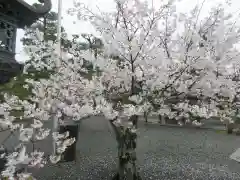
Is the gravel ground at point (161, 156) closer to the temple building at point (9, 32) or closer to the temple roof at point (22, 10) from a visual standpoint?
the temple building at point (9, 32)

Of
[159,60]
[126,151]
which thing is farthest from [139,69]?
[126,151]

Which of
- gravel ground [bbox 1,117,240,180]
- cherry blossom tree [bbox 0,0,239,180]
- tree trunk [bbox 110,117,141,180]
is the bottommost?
gravel ground [bbox 1,117,240,180]

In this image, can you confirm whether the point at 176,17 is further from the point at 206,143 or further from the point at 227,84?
the point at 206,143

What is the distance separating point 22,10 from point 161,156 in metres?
6.84

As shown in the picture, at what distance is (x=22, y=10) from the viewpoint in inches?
148

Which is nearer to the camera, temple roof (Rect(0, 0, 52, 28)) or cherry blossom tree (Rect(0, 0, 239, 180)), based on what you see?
temple roof (Rect(0, 0, 52, 28))

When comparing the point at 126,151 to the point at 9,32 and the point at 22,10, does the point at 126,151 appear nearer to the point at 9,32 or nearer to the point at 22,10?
the point at 9,32

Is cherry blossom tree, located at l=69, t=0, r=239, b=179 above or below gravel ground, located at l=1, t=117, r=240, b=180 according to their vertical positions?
above

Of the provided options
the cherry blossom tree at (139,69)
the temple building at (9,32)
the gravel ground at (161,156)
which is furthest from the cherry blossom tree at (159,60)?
the gravel ground at (161,156)

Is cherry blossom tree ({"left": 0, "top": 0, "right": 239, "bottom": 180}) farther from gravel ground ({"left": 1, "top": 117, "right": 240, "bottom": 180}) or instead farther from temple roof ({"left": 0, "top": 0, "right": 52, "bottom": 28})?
gravel ground ({"left": 1, "top": 117, "right": 240, "bottom": 180})

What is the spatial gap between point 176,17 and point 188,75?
1.17 meters

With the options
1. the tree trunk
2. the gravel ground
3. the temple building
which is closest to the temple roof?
the temple building

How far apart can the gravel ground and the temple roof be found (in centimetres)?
381

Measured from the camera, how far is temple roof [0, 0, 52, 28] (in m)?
3.47
